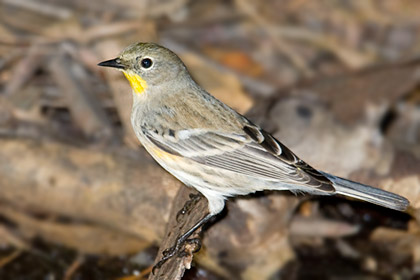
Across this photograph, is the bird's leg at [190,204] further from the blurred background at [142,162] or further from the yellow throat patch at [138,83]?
the yellow throat patch at [138,83]

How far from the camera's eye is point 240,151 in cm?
518

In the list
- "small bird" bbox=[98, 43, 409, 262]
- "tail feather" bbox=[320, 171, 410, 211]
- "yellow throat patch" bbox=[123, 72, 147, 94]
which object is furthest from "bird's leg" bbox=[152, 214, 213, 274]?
"yellow throat patch" bbox=[123, 72, 147, 94]

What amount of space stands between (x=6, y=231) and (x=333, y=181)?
11.0ft

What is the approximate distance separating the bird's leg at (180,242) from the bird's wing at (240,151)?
1.47 feet

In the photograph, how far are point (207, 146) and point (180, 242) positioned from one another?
762 millimetres

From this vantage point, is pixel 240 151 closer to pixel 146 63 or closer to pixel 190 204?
pixel 190 204

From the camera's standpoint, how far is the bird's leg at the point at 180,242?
480 centimetres

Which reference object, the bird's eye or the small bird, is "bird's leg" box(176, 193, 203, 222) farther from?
the bird's eye

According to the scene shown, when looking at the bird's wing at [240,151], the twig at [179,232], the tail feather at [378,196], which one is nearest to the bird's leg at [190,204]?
the twig at [179,232]

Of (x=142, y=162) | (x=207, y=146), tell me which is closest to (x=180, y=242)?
(x=207, y=146)

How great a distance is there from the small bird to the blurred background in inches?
17.5

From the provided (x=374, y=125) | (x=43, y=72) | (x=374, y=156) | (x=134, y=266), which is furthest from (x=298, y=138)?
(x=43, y=72)

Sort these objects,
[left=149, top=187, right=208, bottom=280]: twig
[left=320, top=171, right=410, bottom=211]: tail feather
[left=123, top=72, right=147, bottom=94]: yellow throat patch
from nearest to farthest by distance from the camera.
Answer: [left=149, top=187, right=208, bottom=280]: twig → [left=320, top=171, right=410, bottom=211]: tail feather → [left=123, top=72, right=147, bottom=94]: yellow throat patch

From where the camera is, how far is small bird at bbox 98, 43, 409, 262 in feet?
16.6
